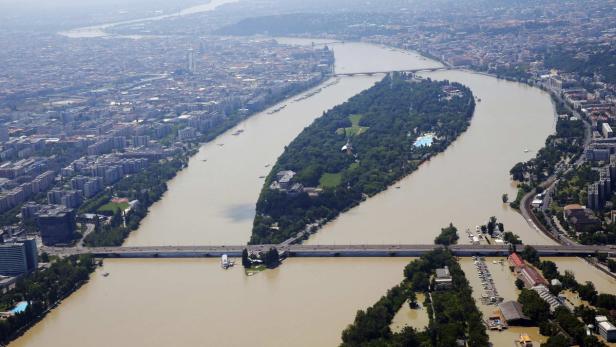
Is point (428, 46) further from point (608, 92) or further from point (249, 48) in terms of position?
point (608, 92)

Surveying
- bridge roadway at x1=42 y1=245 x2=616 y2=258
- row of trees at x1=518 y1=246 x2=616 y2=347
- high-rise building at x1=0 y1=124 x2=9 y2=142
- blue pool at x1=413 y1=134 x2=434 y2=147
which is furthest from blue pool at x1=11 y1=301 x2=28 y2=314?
high-rise building at x1=0 y1=124 x2=9 y2=142

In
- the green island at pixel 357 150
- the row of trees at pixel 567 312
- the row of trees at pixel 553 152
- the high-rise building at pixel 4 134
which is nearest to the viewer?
the row of trees at pixel 567 312

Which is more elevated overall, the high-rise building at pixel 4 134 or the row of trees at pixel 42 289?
the row of trees at pixel 42 289

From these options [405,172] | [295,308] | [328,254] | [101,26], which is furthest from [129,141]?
[101,26]

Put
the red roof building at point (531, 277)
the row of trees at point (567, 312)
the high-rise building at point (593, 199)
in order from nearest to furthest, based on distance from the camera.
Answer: the row of trees at point (567, 312) < the red roof building at point (531, 277) < the high-rise building at point (593, 199)

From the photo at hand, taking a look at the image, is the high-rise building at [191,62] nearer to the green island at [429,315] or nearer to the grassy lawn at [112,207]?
the grassy lawn at [112,207]

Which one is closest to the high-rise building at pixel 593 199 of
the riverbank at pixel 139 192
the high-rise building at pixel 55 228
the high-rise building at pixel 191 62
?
the riverbank at pixel 139 192

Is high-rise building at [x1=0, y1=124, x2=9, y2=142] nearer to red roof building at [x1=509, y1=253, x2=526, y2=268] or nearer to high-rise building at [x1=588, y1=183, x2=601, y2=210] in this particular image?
high-rise building at [x1=588, y1=183, x2=601, y2=210]
